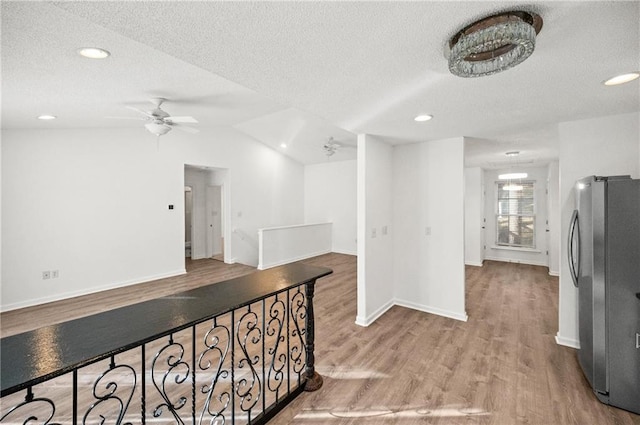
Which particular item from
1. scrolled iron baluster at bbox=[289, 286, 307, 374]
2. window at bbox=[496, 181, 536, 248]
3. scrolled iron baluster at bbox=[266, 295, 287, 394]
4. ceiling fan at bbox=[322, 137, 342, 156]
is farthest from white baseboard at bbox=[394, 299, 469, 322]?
window at bbox=[496, 181, 536, 248]

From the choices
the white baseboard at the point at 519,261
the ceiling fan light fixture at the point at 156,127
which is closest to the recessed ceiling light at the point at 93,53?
the ceiling fan light fixture at the point at 156,127

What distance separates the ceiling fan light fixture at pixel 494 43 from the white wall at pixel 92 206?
549 cm

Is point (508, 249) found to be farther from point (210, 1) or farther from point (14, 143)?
point (14, 143)

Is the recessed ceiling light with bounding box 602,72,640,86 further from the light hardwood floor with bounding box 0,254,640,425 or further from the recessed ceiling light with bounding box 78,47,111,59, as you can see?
the recessed ceiling light with bounding box 78,47,111,59

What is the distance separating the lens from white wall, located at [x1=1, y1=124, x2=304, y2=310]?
404cm

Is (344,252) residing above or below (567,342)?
above

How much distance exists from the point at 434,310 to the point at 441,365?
1.28 m

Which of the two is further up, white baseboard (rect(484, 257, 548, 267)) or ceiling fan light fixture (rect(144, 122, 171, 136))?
ceiling fan light fixture (rect(144, 122, 171, 136))

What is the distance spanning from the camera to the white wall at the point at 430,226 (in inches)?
142

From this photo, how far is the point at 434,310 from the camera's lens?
3793 millimetres

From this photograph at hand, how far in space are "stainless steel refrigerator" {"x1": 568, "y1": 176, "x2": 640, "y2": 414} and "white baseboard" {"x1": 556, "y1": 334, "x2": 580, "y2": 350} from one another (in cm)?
78

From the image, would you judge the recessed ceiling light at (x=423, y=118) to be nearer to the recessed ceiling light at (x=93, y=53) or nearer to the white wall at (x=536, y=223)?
the recessed ceiling light at (x=93, y=53)

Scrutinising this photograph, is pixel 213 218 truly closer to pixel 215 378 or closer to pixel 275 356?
pixel 275 356

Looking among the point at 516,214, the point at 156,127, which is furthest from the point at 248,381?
the point at 516,214
